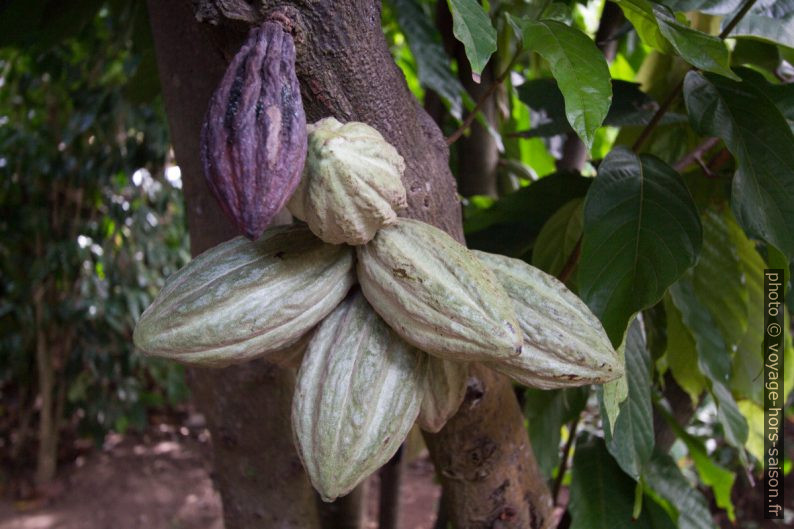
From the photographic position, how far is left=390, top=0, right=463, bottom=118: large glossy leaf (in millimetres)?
984

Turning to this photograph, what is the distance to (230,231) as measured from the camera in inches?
32.9

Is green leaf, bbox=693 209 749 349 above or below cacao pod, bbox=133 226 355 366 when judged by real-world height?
below

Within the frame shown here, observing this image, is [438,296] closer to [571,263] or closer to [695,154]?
[571,263]

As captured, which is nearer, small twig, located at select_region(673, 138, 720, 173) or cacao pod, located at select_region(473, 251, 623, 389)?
cacao pod, located at select_region(473, 251, 623, 389)

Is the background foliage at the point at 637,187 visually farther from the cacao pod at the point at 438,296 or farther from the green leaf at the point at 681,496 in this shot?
the cacao pod at the point at 438,296

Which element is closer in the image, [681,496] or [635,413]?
[635,413]

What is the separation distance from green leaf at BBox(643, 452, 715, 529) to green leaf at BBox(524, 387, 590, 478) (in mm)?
140

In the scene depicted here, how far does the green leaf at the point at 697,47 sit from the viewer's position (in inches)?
22.6

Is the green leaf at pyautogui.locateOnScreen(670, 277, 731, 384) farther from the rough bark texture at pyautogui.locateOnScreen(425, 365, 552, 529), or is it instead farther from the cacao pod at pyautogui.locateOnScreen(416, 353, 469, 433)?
the cacao pod at pyautogui.locateOnScreen(416, 353, 469, 433)

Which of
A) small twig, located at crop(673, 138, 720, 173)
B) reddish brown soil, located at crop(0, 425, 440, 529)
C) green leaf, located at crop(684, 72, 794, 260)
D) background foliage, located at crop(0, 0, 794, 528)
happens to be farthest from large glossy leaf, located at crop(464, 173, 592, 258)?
reddish brown soil, located at crop(0, 425, 440, 529)

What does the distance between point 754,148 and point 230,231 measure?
0.60 metres

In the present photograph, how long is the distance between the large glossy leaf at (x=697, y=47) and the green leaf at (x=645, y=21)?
0.01m

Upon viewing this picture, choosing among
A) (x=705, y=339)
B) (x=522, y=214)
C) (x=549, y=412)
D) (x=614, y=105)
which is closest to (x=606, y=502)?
(x=549, y=412)

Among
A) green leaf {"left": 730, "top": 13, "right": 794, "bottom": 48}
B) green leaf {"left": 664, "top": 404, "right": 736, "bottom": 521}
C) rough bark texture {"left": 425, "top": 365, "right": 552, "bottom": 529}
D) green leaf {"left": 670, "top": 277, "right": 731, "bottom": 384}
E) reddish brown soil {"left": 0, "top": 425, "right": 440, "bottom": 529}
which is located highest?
green leaf {"left": 730, "top": 13, "right": 794, "bottom": 48}
